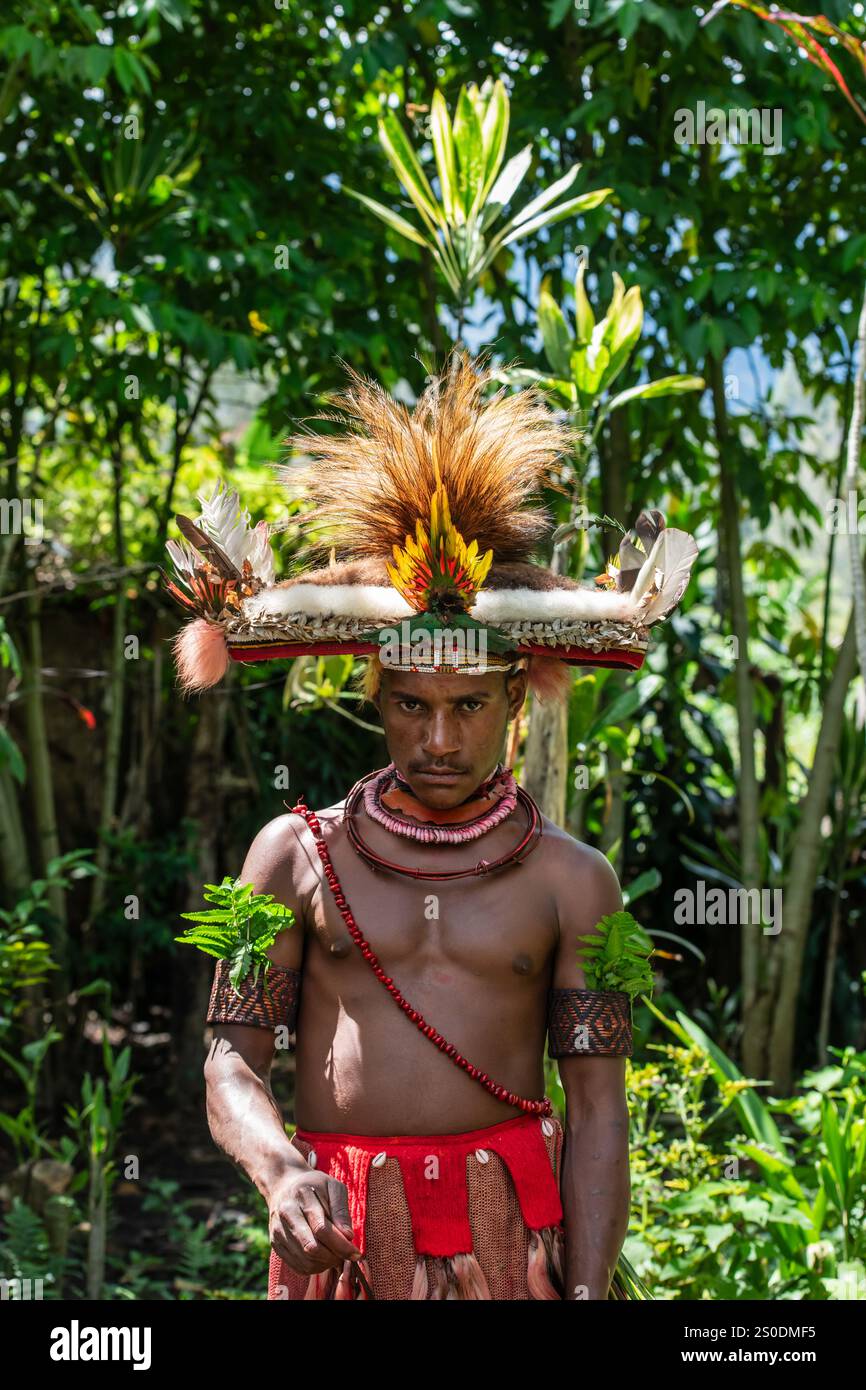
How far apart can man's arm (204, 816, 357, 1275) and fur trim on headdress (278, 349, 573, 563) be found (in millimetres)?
506

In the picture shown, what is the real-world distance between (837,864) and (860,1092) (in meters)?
1.96

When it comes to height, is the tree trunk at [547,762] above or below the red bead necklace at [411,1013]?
above

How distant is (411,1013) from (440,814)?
0.31 metres

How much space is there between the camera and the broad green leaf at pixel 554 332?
10.6ft

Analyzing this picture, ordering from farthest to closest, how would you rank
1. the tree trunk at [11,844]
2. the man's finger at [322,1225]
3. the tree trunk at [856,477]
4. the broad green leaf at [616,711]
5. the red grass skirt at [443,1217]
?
the tree trunk at [11,844]
the broad green leaf at [616,711]
the tree trunk at [856,477]
the red grass skirt at [443,1217]
the man's finger at [322,1225]

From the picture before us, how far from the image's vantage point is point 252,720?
5855mm

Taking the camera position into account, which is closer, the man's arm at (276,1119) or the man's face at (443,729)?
the man's arm at (276,1119)

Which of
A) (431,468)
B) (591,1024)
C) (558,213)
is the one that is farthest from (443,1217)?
(558,213)

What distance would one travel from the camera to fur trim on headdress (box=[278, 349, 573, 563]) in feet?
7.34

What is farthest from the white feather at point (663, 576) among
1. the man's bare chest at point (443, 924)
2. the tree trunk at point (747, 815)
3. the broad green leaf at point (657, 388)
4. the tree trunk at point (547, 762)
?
the tree trunk at point (747, 815)

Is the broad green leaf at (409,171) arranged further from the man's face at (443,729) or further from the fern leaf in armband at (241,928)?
the fern leaf in armband at (241,928)

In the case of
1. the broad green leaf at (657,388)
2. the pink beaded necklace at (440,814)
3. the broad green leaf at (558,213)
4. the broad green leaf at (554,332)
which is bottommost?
the pink beaded necklace at (440,814)

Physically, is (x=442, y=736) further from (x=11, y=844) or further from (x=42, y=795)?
(x=42, y=795)
